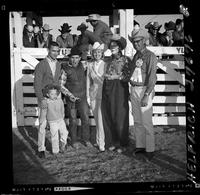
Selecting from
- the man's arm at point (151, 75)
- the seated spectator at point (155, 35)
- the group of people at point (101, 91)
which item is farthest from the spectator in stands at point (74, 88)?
the seated spectator at point (155, 35)

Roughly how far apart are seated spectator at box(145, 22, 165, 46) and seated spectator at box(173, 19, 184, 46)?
0.17m

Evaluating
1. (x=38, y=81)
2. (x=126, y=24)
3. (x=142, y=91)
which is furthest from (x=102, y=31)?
(x=38, y=81)

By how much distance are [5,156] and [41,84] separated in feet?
3.16

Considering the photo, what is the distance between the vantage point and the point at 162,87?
432cm

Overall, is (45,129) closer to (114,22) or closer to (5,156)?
(5,156)

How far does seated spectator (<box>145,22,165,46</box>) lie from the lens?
13.8ft

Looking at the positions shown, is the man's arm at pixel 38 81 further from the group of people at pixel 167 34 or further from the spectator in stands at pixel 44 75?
the group of people at pixel 167 34

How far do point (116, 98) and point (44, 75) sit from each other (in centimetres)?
91

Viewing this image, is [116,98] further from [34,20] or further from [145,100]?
[34,20]

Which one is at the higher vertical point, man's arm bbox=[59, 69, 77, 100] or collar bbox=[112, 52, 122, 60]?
collar bbox=[112, 52, 122, 60]

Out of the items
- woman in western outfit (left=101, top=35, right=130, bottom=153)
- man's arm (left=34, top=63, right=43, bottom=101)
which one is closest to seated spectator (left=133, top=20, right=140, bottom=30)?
woman in western outfit (left=101, top=35, right=130, bottom=153)

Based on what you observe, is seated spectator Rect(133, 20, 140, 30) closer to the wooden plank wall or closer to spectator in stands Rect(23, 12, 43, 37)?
the wooden plank wall

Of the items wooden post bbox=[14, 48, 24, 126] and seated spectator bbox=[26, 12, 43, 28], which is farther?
wooden post bbox=[14, 48, 24, 126]

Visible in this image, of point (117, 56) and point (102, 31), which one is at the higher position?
point (102, 31)
